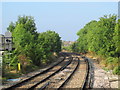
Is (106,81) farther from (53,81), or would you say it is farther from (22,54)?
(22,54)

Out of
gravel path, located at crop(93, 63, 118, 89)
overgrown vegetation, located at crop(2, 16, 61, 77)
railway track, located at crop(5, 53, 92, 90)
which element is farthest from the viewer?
overgrown vegetation, located at crop(2, 16, 61, 77)

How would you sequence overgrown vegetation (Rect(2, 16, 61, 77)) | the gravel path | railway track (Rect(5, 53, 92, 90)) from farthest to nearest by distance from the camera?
overgrown vegetation (Rect(2, 16, 61, 77)), the gravel path, railway track (Rect(5, 53, 92, 90))

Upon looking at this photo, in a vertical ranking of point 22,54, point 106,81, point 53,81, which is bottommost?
point 106,81

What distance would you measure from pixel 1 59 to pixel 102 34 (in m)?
12.9

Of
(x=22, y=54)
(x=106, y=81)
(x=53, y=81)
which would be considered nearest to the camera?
(x=53, y=81)

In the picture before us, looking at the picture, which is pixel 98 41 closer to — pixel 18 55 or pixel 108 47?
pixel 108 47

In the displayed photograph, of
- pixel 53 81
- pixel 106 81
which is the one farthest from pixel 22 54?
pixel 106 81

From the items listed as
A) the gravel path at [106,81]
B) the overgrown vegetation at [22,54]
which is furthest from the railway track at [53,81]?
the overgrown vegetation at [22,54]

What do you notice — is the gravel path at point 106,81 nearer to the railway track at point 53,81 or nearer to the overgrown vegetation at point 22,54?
the railway track at point 53,81

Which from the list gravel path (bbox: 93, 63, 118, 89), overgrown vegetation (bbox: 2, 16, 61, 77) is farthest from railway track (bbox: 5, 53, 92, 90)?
overgrown vegetation (bbox: 2, 16, 61, 77)

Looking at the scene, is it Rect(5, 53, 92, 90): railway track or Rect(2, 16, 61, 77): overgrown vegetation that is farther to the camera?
Rect(2, 16, 61, 77): overgrown vegetation

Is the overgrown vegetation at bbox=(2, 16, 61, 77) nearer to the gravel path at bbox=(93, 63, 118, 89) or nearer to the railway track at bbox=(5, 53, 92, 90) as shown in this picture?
the railway track at bbox=(5, 53, 92, 90)

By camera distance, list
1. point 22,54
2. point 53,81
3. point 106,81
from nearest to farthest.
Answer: point 53,81 < point 106,81 < point 22,54

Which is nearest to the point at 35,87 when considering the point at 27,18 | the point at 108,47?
the point at 108,47
